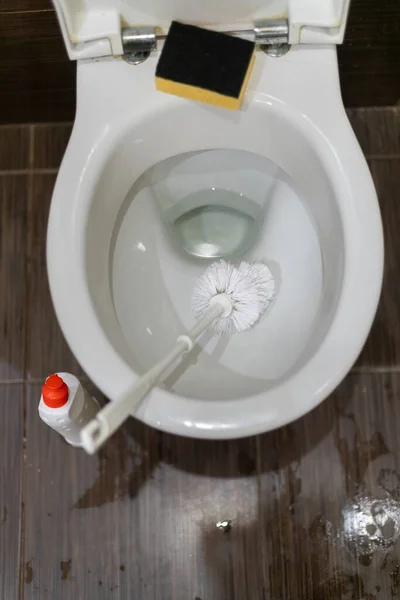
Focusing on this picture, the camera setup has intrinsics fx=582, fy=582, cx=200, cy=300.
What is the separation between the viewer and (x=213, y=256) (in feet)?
3.02

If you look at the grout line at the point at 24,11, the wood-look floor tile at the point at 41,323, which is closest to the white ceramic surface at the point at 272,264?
the grout line at the point at 24,11

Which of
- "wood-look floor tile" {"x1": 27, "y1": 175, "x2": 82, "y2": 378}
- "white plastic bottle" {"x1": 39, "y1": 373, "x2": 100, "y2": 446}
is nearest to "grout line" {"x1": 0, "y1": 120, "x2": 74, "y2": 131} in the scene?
"wood-look floor tile" {"x1": 27, "y1": 175, "x2": 82, "y2": 378}

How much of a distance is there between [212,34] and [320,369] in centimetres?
40

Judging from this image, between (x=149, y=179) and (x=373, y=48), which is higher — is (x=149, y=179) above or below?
below

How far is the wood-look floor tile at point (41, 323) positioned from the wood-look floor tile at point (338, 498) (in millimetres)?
375

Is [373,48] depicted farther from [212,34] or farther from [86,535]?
[86,535]

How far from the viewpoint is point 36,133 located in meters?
1.10

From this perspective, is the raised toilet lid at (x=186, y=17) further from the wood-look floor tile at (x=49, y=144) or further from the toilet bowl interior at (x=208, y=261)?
the wood-look floor tile at (x=49, y=144)

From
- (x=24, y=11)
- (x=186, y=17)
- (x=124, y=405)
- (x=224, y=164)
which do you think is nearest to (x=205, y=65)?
(x=186, y=17)

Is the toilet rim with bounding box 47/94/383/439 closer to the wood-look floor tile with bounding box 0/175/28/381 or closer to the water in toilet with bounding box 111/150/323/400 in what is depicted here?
the water in toilet with bounding box 111/150/323/400

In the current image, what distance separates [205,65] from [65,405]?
439mm

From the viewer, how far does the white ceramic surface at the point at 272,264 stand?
60 cm

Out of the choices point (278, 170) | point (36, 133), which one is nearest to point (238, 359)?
point (278, 170)

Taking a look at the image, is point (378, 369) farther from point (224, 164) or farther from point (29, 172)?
point (29, 172)
